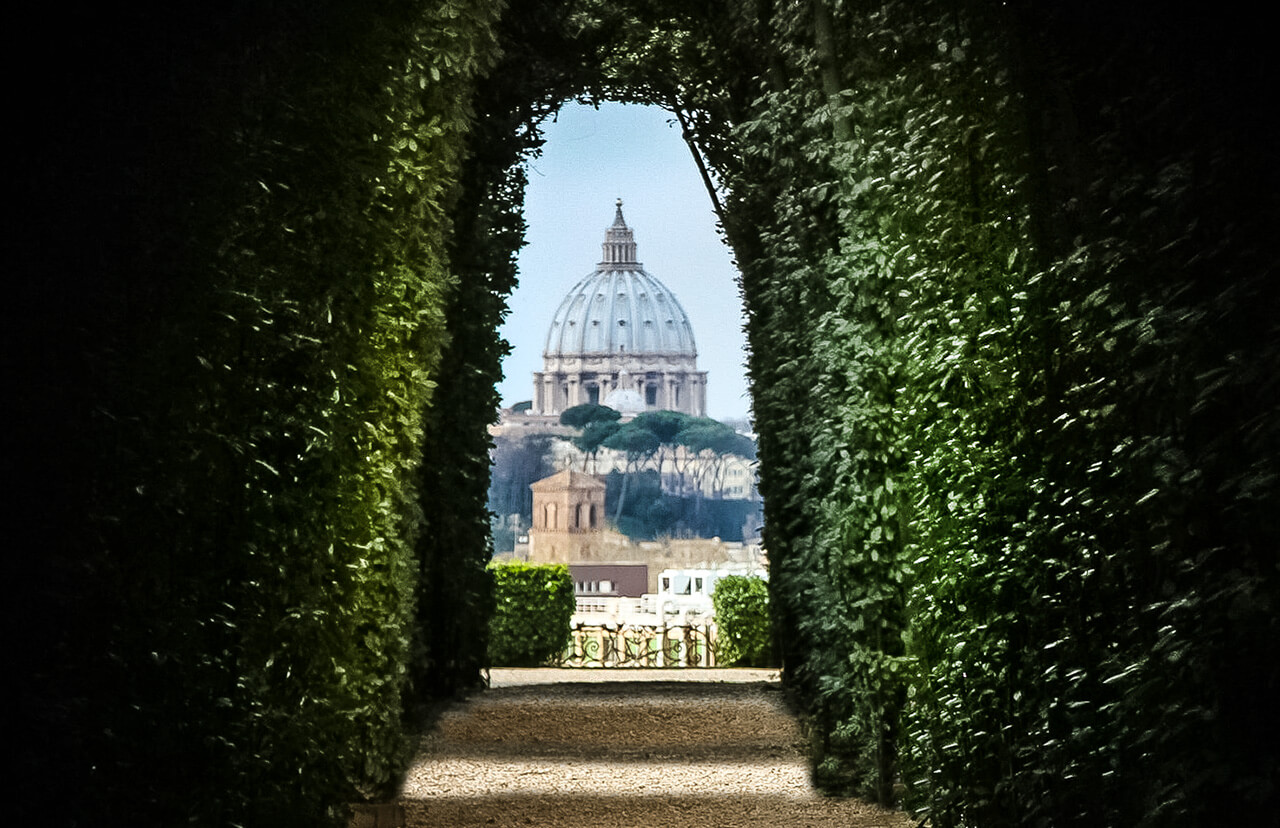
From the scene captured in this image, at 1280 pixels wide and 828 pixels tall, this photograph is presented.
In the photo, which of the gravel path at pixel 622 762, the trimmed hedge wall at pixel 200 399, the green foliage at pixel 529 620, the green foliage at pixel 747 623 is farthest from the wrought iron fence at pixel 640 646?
the trimmed hedge wall at pixel 200 399

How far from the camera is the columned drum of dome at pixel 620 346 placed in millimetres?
52062

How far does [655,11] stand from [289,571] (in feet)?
26.2

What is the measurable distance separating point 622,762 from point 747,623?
303 inches

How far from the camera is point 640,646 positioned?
1838 centimetres

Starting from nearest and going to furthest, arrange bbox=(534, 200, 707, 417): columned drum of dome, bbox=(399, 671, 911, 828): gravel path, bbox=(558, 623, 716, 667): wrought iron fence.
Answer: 1. bbox=(399, 671, 911, 828): gravel path
2. bbox=(558, 623, 716, 667): wrought iron fence
3. bbox=(534, 200, 707, 417): columned drum of dome

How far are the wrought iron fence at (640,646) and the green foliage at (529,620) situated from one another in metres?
0.46

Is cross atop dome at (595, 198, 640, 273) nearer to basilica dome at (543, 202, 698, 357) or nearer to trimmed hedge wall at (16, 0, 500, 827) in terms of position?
basilica dome at (543, 202, 698, 357)

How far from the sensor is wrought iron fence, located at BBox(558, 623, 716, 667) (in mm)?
17719

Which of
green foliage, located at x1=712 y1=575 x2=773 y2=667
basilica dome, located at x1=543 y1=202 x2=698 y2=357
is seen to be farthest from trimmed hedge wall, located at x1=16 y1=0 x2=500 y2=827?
basilica dome, located at x1=543 y1=202 x2=698 y2=357

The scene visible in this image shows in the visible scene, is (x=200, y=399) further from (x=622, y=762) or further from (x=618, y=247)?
(x=618, y=247)

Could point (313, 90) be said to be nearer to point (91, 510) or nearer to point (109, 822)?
point (91, 510)

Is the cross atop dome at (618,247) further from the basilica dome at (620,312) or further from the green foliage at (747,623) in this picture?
the green foliage at (747,623)

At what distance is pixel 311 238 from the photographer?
5.11 metres

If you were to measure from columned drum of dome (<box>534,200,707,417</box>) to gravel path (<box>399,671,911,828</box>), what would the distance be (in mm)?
34880
